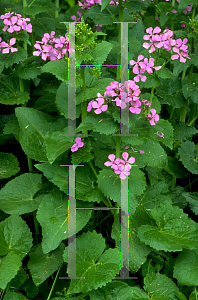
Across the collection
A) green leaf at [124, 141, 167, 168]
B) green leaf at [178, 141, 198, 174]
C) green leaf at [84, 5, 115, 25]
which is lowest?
green leaf at [178, 141, 198, 174]

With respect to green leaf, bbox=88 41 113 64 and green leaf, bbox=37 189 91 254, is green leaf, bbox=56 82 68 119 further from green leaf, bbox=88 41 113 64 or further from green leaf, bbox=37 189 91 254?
green leaf, bbox=37 189 91 254

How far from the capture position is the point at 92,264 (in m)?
1.90

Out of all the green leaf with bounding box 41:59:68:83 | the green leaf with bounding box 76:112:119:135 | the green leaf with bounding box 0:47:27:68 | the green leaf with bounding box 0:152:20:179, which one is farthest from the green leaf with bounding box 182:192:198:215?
the green leaf with bounding box 0:47:27:68

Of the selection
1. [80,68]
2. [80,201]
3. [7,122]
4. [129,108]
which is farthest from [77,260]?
[7,122]

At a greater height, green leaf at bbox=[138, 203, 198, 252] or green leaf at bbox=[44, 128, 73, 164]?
green leaf at bbox=[44, 128, 73, 164]

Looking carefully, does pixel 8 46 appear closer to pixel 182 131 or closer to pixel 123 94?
pixel 123 94

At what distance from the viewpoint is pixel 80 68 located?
1932 millimetres

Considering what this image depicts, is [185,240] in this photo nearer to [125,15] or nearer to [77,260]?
[77,260]

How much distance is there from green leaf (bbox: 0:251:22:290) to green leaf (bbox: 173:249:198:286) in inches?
38.0

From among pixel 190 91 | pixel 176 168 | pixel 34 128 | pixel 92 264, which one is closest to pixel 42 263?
pixel 92 264

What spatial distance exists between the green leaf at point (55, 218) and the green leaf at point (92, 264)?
9 cm

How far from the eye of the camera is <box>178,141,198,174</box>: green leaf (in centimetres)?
250

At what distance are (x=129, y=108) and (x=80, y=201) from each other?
0.75 metres

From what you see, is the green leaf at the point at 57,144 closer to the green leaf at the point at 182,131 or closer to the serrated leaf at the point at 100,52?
the serrated leaf at the point at 100,52
